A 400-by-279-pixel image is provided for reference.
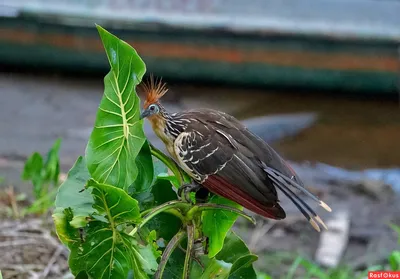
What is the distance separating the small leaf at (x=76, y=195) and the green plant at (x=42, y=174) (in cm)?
147

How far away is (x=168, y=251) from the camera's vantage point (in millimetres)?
1644

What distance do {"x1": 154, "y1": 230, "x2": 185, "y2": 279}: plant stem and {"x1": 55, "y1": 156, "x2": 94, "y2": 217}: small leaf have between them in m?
0.19

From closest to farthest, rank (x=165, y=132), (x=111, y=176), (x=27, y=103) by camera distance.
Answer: (x=111, y=176) → (x=165, y=132) → (x=27, y=103)

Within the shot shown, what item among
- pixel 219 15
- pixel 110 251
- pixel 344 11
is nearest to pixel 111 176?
pixel 110 251

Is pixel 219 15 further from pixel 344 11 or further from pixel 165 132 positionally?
pixel 165 132

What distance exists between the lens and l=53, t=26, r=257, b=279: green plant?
60.6 inches

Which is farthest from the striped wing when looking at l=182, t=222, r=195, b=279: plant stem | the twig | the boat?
the boat

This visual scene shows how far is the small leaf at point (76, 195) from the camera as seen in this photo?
1628 mm

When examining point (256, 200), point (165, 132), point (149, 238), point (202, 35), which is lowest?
point (202, 35)

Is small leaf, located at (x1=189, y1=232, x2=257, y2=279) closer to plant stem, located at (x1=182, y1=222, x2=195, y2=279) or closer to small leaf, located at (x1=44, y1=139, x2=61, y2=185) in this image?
plant stem, located at (x1=182, y1=222, x2=195, y2=279)

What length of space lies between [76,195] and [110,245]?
0.14 meters

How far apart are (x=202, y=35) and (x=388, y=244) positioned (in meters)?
3.15

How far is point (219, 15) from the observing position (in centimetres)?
668

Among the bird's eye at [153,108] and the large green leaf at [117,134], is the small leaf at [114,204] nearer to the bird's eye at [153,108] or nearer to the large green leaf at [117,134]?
the large green leaf at [117,134]
